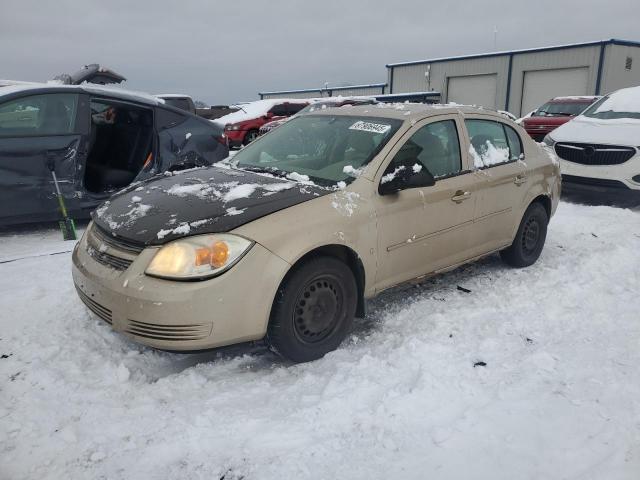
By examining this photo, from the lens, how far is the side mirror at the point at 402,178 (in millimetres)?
3242

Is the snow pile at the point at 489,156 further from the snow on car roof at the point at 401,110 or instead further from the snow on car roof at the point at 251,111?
the snow on car roof at the point at 251,111

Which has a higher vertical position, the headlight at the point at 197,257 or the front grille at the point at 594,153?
the front grille at the point at 594,153

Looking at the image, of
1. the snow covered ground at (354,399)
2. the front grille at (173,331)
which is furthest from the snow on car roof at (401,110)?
the front grille at (173,331)

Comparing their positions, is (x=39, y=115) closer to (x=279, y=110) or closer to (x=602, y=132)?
(x=602, y=132)

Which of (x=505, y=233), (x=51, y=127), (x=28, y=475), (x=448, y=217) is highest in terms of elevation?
(x=51, y=127)

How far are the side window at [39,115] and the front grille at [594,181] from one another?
22.2 ft

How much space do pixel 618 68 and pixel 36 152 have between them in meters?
Answer: 27.1

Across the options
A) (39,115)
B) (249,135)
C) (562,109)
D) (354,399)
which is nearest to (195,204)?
(354,399)

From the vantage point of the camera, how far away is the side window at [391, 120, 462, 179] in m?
3.47

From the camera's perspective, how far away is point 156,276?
2.59 metres

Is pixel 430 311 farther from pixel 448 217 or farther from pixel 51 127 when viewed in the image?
pixel 51 127

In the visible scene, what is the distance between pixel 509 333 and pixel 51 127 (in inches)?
192

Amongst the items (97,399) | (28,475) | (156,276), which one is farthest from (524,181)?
(28,475)

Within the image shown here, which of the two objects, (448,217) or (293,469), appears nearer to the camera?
(293,469)
